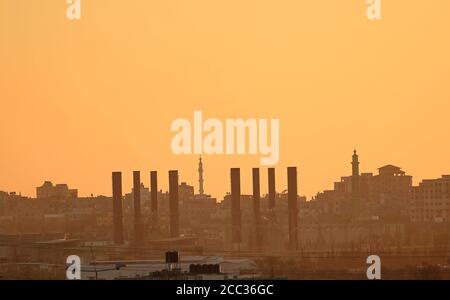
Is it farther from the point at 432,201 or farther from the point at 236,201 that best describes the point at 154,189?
the point at 432,201

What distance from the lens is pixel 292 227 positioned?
90.2 metres

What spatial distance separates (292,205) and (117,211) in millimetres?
10234

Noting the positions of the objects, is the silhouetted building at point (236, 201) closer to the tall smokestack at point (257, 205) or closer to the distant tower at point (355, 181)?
the tall smokestack at point (257, 205)

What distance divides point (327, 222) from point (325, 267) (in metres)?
38.3

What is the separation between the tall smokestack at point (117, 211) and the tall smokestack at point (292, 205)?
9.86 meters

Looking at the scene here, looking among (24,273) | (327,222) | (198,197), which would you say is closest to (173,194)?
(327,222)

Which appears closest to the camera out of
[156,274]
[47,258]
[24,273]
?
[156,274]

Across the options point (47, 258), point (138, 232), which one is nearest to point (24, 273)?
point (47, 258)

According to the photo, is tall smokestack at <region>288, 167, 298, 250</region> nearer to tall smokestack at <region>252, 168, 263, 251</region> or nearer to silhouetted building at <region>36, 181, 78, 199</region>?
tall smokestack at <region>252, 168, 263, 251</region>

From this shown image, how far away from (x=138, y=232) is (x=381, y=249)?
46.5ft

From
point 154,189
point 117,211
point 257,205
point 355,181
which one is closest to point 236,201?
point 257,205
